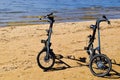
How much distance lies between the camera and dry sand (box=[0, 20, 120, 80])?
9391 mm

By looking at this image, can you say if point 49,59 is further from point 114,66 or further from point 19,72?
point 114,66

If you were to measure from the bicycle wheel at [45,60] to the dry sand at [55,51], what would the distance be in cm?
21

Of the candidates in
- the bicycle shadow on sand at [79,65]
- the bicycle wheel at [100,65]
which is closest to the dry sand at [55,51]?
the bicycle shadow on sand at [79,65]

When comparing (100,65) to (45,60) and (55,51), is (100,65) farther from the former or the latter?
(55,51)

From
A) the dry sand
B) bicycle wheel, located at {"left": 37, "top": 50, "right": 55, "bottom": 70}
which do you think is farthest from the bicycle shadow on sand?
bicycle wheel, located at {"left": 37, "top": 50, "right": 55, "bottom": 70}

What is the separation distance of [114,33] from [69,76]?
786 centimetres

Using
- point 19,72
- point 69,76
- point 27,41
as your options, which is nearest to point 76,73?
point 69,76

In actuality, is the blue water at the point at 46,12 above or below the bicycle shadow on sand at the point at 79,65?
above

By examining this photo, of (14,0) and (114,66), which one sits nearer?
(114,66)

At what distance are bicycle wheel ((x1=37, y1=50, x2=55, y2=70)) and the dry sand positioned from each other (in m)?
0.21

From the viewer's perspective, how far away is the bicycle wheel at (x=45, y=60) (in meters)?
9.80

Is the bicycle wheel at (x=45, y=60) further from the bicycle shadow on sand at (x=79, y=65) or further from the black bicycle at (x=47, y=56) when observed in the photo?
the bicycle shadow on sand at (x=79, y=65)

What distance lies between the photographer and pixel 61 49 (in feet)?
41.4

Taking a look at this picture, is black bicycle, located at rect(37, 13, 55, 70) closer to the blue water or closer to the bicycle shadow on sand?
the bicycle shadow on sand
